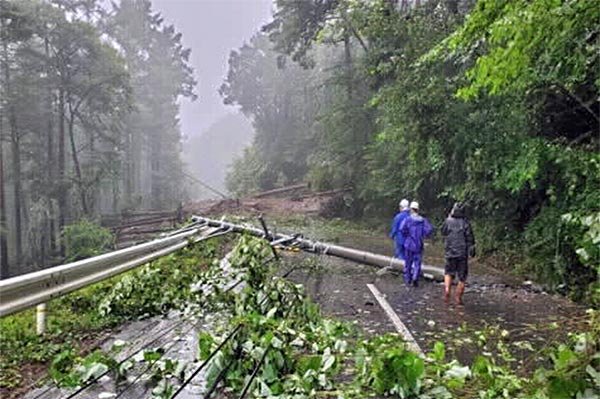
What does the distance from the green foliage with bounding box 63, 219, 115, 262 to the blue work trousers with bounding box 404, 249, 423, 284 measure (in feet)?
64.0

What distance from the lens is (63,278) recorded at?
4.18m

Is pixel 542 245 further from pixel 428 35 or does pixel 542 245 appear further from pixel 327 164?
pixel 327 164

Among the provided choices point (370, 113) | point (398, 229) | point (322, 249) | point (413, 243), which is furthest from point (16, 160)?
point (413, 243)

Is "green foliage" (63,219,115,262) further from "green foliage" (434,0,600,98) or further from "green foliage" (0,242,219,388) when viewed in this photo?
"green foliage" (434,0,600,98)

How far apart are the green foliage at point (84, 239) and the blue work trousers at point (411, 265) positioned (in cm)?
1951

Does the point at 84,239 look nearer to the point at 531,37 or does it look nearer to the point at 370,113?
the point at 370,113

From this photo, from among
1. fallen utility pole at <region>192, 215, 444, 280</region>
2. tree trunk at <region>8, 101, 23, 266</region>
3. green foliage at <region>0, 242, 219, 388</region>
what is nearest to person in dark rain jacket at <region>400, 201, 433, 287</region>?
fallen utility pole at <region>192, 215, 444, 280</region>

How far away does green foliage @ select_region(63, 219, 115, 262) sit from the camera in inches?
1030

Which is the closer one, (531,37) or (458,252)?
(531,37)

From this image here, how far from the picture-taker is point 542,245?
36.3 feet

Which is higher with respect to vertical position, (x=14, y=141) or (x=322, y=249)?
(x=14, y=141)

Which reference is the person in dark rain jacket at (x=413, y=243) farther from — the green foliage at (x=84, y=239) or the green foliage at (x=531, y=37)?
the green foliage at (x=84, y=239)

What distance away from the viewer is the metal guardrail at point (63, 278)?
3.34 metres

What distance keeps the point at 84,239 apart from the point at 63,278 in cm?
2468
